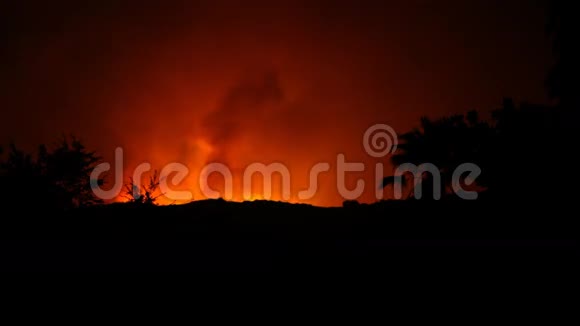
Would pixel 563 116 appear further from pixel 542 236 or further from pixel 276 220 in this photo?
pixel 276 220

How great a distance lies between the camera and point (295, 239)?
1523 cm

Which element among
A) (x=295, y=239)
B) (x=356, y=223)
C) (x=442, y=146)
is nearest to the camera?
(x=295, y=239)

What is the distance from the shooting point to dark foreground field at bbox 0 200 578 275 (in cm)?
1274

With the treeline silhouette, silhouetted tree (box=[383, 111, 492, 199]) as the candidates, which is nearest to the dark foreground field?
the treeline silhouette

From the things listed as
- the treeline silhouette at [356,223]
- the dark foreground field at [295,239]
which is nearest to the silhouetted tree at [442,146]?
the treeline silhouette at [356,223]

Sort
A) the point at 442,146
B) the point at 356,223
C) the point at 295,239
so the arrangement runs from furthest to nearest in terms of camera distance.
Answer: the point at 442,146, the point at 356,223, the point at 295,239

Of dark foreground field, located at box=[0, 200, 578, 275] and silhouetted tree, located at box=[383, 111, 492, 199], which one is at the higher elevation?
silhouetted tree, located at box=[383, 111, 492, 199]

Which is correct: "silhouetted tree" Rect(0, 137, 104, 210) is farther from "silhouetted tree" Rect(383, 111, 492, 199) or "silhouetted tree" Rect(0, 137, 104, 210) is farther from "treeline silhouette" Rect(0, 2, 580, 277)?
"silhouetted tree" Rect(383, 111, 492, 199)

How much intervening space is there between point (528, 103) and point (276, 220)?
1473 centimetres

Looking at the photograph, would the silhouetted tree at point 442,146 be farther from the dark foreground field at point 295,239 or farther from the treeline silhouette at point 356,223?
the dark foreground field at point 295,239

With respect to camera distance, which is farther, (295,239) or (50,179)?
(50,179)

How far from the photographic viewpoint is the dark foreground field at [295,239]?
12742 millimetres

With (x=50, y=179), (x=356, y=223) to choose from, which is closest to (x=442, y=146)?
(x=356, y=223)

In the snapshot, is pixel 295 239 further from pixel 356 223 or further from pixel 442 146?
pixel 442 146
